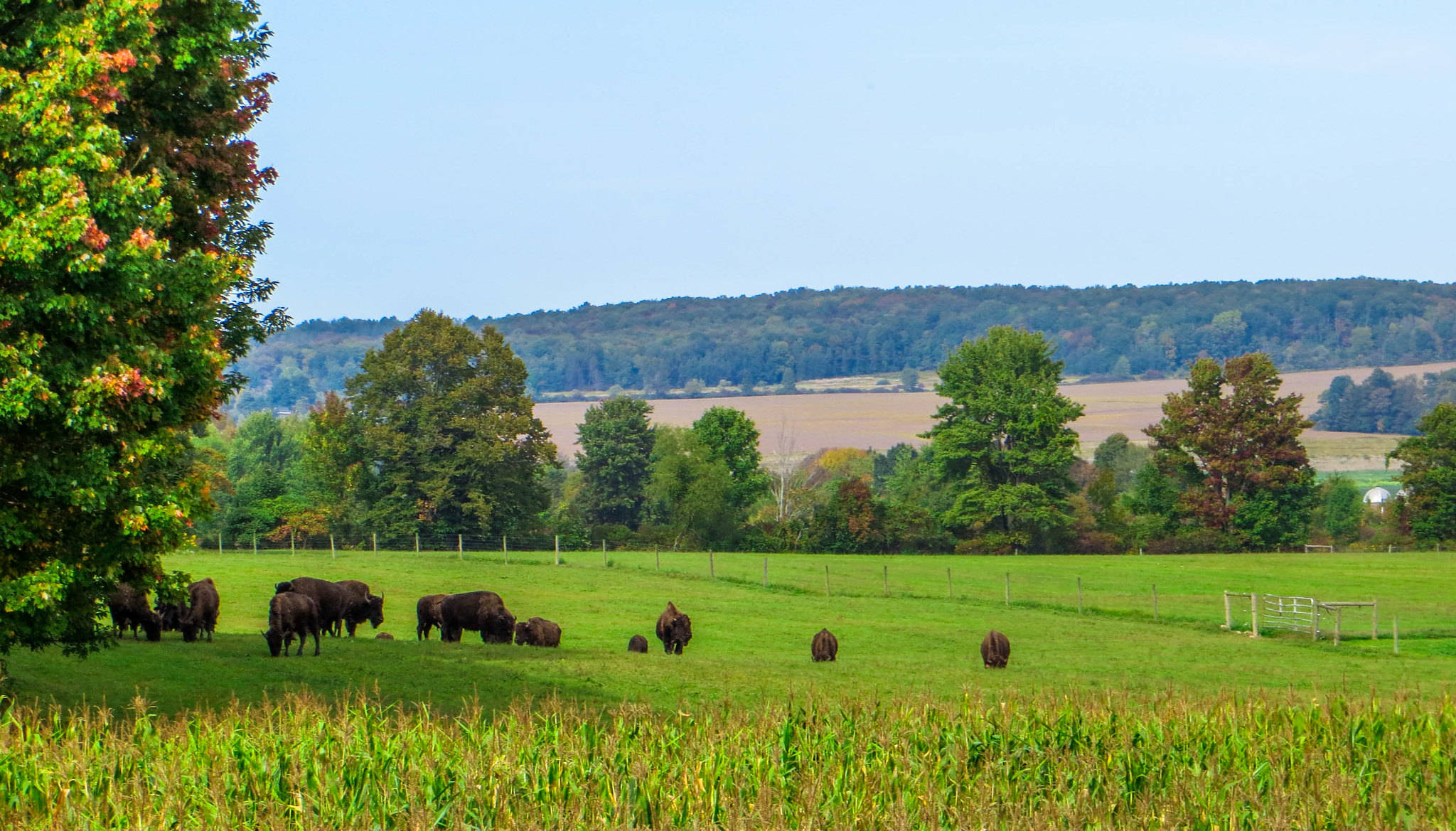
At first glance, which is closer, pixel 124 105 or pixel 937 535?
pixel 124 105

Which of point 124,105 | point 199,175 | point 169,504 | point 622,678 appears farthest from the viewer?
point 622,678

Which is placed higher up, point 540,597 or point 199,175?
point 199,175

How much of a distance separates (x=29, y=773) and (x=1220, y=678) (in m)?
25.7

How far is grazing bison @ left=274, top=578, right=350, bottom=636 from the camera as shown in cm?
3025

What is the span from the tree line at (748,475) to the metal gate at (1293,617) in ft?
134

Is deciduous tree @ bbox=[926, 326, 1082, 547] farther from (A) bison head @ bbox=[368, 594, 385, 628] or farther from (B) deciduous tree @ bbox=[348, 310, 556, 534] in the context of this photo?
(A) bison head @ bbox=[368, 594, 385, 628]

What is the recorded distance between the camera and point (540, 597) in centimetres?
4859

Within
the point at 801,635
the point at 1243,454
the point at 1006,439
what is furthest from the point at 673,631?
the point at 1243,454

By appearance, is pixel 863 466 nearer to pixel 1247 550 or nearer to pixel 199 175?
pixel 1247 550

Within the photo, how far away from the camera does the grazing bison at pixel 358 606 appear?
106 ft

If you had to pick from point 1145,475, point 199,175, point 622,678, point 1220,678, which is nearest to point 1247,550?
point 1145,475

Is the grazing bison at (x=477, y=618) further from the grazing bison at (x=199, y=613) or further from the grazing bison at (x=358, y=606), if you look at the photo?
the grazing bison at (x=199, y=613)

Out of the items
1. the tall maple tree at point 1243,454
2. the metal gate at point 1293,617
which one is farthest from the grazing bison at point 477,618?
the tall maple tree at point 1243,454

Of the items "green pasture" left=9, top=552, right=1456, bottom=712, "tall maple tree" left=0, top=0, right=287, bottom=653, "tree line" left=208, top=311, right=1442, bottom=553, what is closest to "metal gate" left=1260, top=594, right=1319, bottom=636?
"green pasture" left=9, top=552, right=1456, bottom=712
